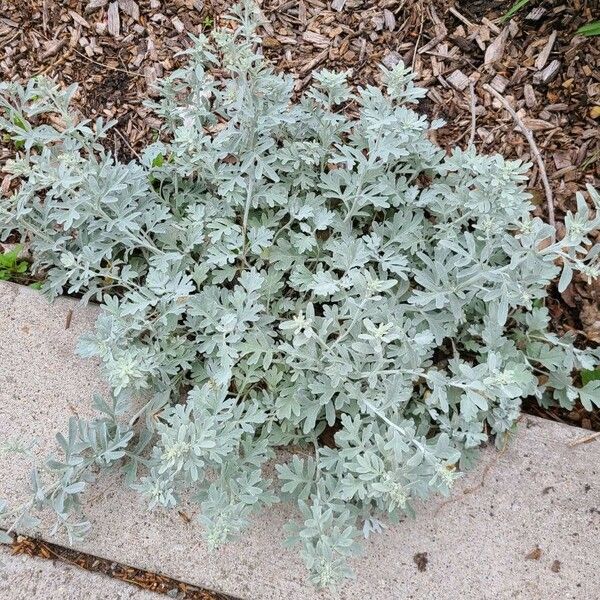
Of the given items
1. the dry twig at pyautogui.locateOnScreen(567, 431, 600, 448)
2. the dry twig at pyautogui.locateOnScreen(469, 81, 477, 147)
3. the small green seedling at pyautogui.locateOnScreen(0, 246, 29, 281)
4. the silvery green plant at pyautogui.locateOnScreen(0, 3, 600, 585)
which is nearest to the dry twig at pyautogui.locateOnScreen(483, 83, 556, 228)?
Result: the dry twig at pyautogui.locateOnScreen(469, 81, 477, 147)

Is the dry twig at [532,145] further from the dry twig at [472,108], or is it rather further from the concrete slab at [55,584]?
the concrete slab at [55,584]

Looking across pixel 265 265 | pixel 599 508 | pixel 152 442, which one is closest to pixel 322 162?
pixel 265 265

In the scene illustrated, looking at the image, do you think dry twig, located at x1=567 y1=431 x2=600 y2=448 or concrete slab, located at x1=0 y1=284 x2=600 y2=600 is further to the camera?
dry twig, located at x1=567 y1=431 x2=600 y2=448

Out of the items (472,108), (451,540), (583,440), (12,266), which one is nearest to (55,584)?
(12,266)

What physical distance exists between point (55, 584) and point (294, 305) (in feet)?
4.63

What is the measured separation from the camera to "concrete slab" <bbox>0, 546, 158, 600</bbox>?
2.68 m

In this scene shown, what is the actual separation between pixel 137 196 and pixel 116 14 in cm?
122

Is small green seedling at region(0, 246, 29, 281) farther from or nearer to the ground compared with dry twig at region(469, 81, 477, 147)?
nearer to the ground

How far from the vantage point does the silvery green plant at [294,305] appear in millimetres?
2279

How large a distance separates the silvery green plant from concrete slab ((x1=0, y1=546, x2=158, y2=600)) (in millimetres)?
205

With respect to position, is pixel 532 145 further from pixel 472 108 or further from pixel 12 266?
pixel 12 266

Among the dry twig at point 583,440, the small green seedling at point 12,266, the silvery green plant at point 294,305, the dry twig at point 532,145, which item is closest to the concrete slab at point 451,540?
the dry twig at point 583,440

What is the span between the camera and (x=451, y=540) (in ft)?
8.65

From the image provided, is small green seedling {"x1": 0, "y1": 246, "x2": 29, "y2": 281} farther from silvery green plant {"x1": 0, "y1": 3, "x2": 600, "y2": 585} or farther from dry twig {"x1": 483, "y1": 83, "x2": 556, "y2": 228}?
dry twig {"x1": 483, "y1": 83, "x2": 556, "y2": 228}
